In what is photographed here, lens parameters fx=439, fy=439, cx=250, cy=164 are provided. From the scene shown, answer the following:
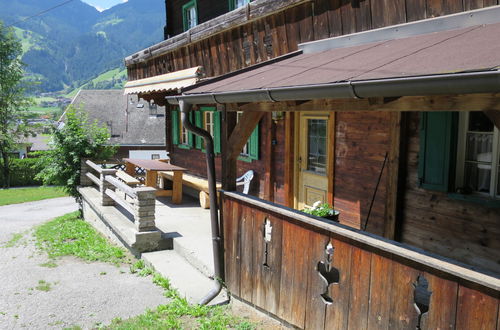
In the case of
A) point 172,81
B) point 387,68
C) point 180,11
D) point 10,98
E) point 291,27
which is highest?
point 180,11

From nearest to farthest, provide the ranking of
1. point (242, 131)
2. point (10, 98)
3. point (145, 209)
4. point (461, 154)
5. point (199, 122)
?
point (242, 131) < point (461, 154) < point (145, 209) < point (199, 122) < point (10, 98)

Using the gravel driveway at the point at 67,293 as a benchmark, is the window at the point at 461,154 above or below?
above

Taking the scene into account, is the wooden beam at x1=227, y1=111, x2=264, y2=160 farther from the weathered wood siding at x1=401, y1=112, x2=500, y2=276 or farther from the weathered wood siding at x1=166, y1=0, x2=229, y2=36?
the weathered wood siding at x1=166, y1=0, x2=229, y2=36

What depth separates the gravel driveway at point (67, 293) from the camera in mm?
5219

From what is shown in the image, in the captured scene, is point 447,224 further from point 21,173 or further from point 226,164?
point 21,173

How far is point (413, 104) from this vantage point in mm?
3303

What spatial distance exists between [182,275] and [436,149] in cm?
364

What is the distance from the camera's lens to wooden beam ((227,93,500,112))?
2.80 meters

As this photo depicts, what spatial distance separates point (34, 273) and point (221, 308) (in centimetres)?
375

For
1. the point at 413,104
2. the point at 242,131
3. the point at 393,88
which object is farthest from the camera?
the point at 242,131

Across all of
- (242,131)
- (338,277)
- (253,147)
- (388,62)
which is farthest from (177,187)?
(388,62)

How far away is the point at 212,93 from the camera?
473cm

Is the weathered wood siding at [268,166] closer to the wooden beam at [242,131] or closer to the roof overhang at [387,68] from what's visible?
the roof overhang at [387,68]

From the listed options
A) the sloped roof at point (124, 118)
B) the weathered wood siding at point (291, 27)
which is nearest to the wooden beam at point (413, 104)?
the weathered wood siding at point (291, 27)
